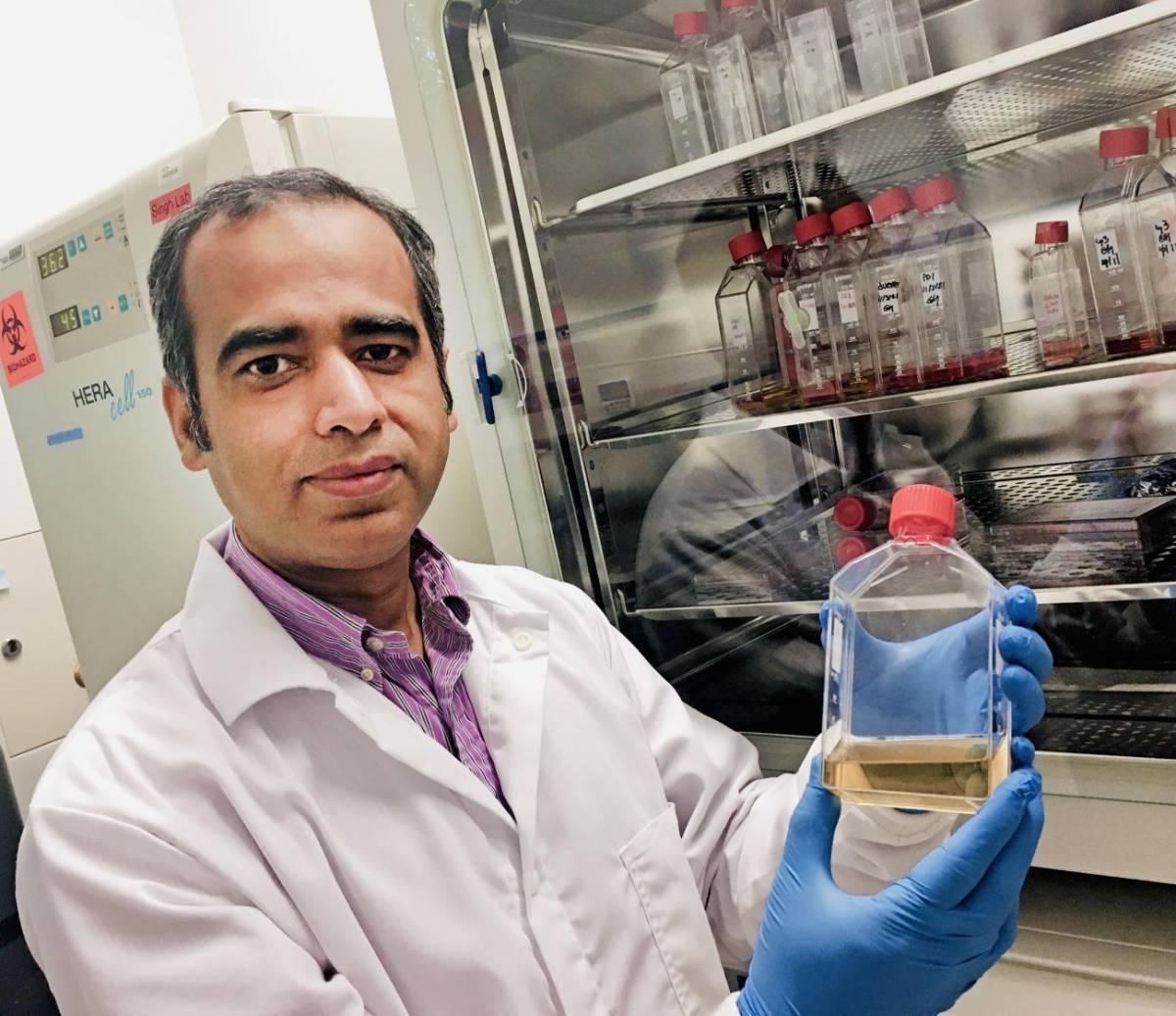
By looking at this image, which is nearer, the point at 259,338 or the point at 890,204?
the point at 259,338

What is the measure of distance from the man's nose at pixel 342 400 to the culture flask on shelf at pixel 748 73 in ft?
2.36

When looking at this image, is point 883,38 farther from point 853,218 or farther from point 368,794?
point 368,794

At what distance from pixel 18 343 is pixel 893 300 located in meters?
1.82

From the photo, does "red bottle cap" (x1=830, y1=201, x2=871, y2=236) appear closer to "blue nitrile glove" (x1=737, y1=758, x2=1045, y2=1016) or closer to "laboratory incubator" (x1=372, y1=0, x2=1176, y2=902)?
"laboratory incubator" (x1=372, y1=0, x2=1176, y2=902)

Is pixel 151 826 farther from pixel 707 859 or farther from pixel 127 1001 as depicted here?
pixel 707 859

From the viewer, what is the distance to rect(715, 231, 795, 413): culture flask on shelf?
5.38 feet

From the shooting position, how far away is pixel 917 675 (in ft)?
3.22

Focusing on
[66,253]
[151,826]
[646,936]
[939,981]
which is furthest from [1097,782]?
[66,253]

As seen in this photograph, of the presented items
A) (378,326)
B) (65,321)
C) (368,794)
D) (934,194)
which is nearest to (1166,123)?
(934,194)

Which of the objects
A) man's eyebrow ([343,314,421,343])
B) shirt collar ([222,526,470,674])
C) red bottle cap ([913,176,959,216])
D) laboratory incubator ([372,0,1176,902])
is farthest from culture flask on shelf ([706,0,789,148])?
shirt collar ([222,526,470,674])

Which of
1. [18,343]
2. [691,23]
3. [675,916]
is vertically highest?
[691,23]

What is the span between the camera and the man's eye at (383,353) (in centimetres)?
116

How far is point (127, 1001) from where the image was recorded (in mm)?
923

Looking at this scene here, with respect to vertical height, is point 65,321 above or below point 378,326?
above
